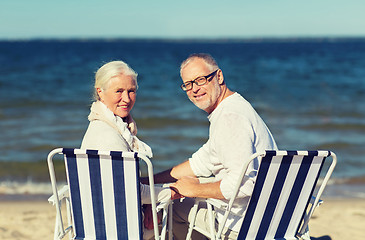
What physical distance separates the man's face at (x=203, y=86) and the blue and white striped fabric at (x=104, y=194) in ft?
2.53

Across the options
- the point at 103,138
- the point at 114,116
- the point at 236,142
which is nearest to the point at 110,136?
the point at 103,138

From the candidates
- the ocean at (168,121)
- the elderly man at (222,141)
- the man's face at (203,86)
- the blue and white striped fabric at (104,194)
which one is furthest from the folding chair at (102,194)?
the ocean at (168,121)

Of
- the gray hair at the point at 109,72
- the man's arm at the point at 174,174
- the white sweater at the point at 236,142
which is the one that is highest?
the gray hair at the point at 109,72

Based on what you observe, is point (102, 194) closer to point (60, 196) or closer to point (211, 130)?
point (60, 196)

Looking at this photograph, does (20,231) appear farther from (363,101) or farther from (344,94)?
(344,94)

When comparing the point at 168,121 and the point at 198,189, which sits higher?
the point at 198,189

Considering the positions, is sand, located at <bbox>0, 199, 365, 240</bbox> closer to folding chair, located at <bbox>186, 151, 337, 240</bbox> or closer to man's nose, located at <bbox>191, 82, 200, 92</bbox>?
folding chair, located at <bbox>186, 151, 337, 240</bbox>

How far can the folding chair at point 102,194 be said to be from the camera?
244cm

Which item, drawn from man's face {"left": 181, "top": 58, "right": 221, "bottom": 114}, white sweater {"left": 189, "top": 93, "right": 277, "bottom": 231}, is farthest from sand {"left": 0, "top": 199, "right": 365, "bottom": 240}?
man's face {"left": 181, "top": 58, "right": 221, "bottom": 114}

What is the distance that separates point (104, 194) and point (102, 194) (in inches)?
0.4

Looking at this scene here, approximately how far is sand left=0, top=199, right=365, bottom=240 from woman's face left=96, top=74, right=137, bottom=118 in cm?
193

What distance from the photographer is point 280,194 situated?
2633 mm

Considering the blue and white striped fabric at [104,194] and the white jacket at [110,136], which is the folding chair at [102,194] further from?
the white jacket at [110,136]

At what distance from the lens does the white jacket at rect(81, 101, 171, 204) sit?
8.82 feet
